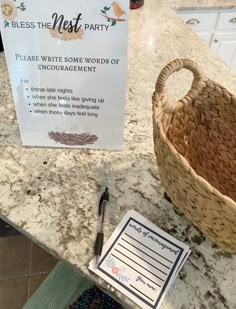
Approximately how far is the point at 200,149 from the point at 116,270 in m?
0.30

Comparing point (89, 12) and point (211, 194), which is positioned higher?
point (89, 12)

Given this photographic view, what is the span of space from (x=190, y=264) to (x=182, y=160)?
0.19 metres

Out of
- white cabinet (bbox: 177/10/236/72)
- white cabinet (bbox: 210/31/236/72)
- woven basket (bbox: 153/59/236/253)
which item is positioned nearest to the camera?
woven basket (bbox: 153/59/236/253)

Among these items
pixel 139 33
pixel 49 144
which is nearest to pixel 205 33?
pixel 139 33

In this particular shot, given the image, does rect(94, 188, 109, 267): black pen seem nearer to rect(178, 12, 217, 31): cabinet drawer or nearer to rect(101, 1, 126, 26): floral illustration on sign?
rect(101, 1, 126, 26): floral illustration on sign

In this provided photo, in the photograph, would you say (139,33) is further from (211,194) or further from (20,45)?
(211,194)

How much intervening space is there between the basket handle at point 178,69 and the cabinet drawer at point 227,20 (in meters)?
0.93

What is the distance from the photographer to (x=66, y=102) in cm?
59

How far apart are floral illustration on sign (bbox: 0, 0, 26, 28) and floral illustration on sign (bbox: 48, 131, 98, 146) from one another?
225 mm

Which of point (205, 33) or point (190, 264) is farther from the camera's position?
point (205, 33)

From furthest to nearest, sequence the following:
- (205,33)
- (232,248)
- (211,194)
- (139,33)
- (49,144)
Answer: (205,33), (139,33), (49,144), (232,248), (211,194)

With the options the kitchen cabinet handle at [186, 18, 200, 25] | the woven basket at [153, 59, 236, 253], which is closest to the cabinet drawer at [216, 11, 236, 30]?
the kitchen cabinet handle at [186, 18, 200, 25]

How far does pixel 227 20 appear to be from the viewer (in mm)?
1399

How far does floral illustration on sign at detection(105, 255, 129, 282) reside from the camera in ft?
1.70
